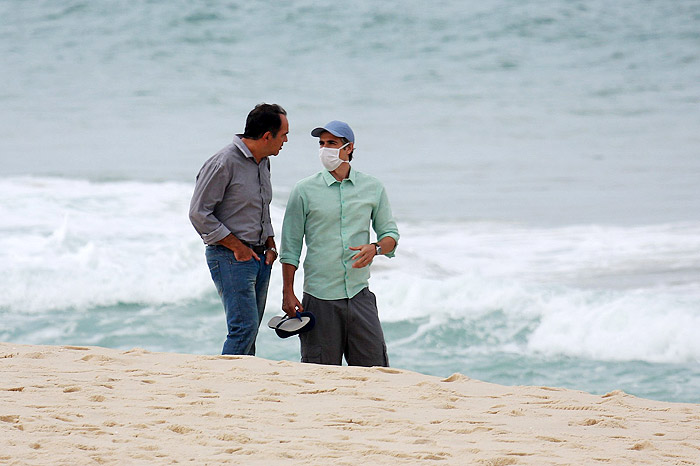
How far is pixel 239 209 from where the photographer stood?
5.33 meters

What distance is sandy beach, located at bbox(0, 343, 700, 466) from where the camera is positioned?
3.88m

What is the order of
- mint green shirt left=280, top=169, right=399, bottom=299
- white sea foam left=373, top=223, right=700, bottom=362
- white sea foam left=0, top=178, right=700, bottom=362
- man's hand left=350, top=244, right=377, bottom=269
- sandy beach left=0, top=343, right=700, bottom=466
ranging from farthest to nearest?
white sea foam left=0, top=178, right=700, bottom=362
white sea foam left=373, top=223, right=700, bottom=362
mint green shirt left=280, top=169, right=399, bottom=299
man's hand left=350, top=244, right=377, bottom=269
sandy beach left=0, top=343, right=700, bottom=466

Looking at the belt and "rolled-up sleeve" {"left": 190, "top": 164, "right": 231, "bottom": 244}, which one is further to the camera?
the belt

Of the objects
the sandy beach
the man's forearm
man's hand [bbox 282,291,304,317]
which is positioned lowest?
the sandy beach

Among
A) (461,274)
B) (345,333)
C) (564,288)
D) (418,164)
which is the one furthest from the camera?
(418,164)

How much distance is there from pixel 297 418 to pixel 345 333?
0.98m

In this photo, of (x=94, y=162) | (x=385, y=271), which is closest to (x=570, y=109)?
(x=94, y=162)

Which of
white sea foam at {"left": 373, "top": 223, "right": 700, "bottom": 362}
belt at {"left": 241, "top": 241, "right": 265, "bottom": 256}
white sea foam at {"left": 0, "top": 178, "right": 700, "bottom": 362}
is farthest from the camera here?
white sea foam at {"left": 0, "top": 178, "right": 700, "bottom": 362}

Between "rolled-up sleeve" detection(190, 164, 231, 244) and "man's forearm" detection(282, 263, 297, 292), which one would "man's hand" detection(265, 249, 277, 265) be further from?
"rolled-up sleeve" detection(190, 164, 231, 244)

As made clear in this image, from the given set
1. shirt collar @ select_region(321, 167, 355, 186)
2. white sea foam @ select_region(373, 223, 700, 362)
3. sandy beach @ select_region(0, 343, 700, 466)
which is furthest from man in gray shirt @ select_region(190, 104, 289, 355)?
white sea foam @ select_region(373, 223, 700, 362)

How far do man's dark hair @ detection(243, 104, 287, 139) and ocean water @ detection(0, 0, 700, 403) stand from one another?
433 cm

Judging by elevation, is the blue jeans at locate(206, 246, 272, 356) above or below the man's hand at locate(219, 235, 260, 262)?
below

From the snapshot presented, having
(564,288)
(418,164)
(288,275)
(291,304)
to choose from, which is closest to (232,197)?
(288,275)

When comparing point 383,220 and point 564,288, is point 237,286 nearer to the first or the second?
point 383,220
